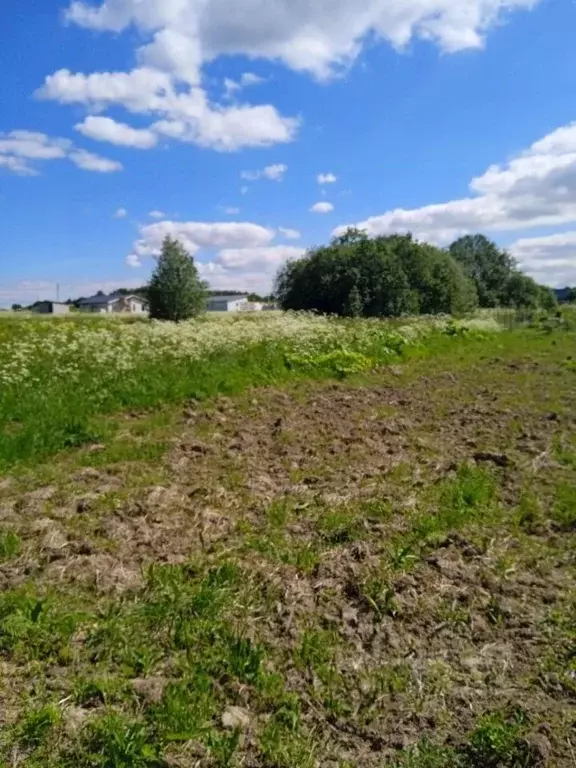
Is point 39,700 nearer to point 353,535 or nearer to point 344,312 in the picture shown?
point 353,535

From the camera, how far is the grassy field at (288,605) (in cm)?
324

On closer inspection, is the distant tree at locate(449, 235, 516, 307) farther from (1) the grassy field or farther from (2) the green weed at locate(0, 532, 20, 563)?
(2) the green weed at locate(0, 532, 20, 563)

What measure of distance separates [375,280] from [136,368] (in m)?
30.3

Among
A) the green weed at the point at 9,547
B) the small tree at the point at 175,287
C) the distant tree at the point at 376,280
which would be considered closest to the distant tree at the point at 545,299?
the distant tree at the point at 376,280

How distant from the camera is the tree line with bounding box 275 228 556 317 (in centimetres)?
4134

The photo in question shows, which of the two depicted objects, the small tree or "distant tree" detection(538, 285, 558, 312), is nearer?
the small tree

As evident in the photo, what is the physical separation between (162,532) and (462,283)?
46.3 metres

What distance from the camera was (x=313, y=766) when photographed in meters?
3.07

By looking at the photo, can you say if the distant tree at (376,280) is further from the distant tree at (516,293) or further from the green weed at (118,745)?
the green weed at (118,745)

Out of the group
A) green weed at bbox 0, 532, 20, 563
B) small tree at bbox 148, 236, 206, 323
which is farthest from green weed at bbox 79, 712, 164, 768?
small tree at bbox 148, 236, 206, 323

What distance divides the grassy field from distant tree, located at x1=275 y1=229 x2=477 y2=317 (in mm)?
33082

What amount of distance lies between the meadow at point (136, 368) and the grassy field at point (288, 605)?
49.9 inches

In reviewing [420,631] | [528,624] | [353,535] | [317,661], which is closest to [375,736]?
[317,661]

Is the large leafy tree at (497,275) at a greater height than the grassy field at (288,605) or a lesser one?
greater
